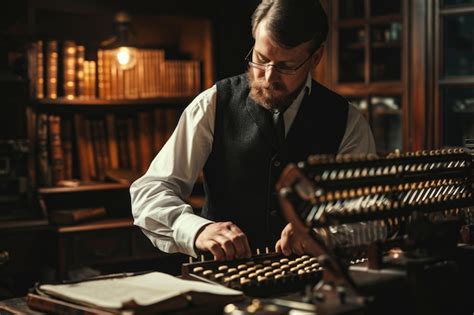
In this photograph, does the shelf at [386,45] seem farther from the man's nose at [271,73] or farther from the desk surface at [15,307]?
the desk surface at [15,307]

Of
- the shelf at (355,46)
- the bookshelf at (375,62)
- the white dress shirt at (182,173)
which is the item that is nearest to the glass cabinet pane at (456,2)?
the bookshelf at (375,62)

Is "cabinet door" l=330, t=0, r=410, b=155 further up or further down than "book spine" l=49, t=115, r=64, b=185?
further up

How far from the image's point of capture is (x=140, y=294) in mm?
1782

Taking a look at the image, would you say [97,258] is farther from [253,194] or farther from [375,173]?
[375,173]

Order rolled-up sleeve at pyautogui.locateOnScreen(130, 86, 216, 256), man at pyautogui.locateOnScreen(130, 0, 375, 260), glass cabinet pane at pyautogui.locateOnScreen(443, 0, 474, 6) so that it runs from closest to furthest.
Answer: rolled-up sleeve at pyautogui.locateOnScreen(130, 86, 216, 256), man at pyautogui.locateOnScreen(130, 0, 375, 260), glass cabinet pane at pyautogui.locateOnScreen(443, 0, 474, 6)

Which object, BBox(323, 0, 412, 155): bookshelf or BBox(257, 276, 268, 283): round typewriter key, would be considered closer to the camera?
BBox(257, 276, 268, 283): round typewriter key

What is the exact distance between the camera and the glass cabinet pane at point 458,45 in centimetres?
428

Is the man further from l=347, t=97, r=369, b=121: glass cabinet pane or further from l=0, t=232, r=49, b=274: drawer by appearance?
l=0, t=232, r=49, b=274: drawer

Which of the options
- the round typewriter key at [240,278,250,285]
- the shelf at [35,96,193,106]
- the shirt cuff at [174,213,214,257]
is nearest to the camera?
the round typewriter key at [240,278,250,285]

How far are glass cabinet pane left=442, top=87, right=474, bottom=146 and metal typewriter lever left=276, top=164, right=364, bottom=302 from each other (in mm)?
2750

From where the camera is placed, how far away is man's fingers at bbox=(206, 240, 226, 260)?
2145mm

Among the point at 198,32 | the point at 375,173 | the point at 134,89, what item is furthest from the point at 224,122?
the point at 198,32

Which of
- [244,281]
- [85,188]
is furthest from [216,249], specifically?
[85,188]

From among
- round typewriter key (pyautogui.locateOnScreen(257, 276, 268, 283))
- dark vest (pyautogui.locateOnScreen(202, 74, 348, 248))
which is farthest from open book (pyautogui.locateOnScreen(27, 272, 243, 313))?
dark vest (pyautogui.locateOnScreen(202, 74, 348, 248))
